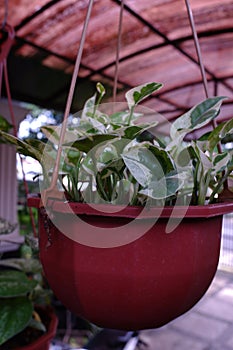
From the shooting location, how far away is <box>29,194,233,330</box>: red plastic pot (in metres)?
0.35

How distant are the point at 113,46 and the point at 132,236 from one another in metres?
1.52

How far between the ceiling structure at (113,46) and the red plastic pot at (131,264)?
33.9 inches

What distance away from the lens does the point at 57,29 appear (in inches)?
57.9

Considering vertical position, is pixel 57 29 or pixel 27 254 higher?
pixel 57 29

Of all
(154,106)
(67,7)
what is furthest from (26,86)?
(154,106)

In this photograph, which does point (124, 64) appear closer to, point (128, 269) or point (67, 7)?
point (67, 7)

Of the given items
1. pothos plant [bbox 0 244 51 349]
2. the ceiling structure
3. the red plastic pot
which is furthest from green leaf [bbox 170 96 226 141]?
the ceiling structure

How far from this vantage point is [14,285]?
64 cm

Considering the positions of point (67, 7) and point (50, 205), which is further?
point (67, 7)

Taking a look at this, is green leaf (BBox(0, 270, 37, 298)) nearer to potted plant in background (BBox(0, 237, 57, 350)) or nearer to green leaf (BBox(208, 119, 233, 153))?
potted plant in background (BBox(0, 237, 57, 350))

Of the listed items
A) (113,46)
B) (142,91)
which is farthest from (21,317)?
(113,46)

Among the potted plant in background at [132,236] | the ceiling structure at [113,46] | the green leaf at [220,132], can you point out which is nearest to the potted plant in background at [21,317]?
the potted plant in background at [132,236]

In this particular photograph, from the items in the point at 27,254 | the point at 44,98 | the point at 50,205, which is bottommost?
the point at 27,254

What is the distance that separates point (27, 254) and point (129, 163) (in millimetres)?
628
